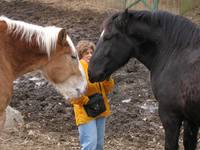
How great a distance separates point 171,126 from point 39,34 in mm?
1485

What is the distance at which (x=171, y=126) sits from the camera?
484cm

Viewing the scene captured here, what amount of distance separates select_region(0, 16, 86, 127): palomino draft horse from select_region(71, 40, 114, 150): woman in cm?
17

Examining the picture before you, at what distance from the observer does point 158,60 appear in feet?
16.4

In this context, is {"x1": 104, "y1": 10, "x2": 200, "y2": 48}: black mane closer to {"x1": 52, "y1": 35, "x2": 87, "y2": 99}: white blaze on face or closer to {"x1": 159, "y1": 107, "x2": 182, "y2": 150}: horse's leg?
{"x1": 52, "y1": 35, "x2": 87, "y2": 99}: white blaze on face

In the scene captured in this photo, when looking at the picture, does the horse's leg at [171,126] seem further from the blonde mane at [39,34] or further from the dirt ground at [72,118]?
the blonde mane at [39,34]

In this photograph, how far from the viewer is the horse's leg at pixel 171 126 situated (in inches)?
190

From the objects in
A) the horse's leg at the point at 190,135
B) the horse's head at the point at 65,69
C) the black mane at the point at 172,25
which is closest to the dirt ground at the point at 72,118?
the horse's leg at the point at 190,135

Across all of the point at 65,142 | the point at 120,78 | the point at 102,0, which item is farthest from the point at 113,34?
the point at 102,0

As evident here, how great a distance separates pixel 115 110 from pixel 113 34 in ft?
6.09

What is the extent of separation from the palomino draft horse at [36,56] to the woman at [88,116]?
0.55 ft

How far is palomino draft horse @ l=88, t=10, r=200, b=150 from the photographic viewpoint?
15.6ft

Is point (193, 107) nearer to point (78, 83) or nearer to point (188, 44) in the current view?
point (188, 44)

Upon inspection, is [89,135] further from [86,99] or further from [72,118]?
[72,118]

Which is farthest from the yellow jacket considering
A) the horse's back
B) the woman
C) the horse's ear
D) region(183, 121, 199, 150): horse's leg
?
region(183, 121, 199, 150): horse's leg
